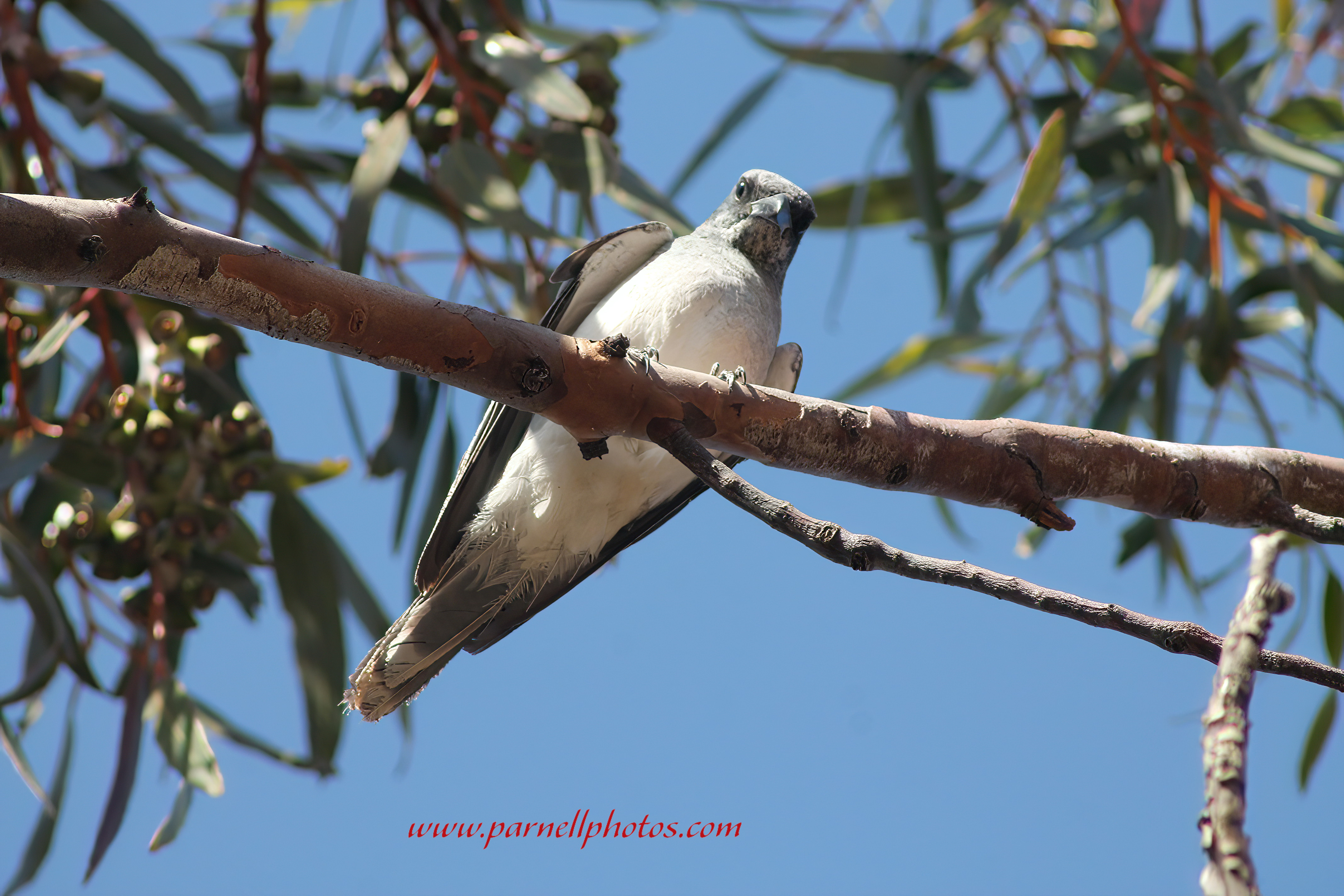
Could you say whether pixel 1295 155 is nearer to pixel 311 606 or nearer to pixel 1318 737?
pixel 1318 737

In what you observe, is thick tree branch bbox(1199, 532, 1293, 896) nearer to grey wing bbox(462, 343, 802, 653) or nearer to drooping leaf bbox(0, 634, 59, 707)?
grey wing bbox(462, 343, 802, 653)

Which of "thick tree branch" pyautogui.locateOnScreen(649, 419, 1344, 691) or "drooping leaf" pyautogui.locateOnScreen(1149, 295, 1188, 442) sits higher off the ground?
"drooping leaf" pyautogui.locateOnScreen(1149, 295, 1188, 442)

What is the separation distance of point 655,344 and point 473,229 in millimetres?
1407

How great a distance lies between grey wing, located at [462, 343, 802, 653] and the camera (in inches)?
106

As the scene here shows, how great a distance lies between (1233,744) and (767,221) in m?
2.19

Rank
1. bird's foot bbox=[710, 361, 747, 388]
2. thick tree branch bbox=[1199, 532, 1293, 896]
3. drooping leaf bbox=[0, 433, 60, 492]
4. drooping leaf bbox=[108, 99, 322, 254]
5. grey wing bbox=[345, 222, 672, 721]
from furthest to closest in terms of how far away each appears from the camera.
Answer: drooping leaf bbox=[108, 99, 322, 254] → drooping leaf bbox=[0, 433, 60, 492] → grey wing bbox=[345, 222, 672, 721] → bird's foot bbox=[710, 361, 747, 388] → thick tree branch bbox=[1199, 532, 1293, 896]

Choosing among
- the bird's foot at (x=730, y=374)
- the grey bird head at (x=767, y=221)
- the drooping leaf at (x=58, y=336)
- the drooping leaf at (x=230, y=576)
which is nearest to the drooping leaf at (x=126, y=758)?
the drooping leaf at (x=230, y=576)

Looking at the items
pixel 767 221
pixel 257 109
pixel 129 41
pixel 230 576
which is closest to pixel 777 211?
pixel 767 221

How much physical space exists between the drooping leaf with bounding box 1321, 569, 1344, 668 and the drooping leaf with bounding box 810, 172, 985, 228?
1.92 m

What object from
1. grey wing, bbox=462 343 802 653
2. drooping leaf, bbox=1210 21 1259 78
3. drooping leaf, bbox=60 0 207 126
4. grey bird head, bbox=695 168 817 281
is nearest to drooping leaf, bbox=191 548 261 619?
grey wing, bbox=462 343 802 653

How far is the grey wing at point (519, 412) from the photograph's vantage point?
2.60 m

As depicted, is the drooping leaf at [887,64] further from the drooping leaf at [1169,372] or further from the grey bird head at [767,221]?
the drooping leaf at [1169,372]

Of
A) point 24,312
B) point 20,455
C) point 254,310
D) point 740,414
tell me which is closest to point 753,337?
point 740,414

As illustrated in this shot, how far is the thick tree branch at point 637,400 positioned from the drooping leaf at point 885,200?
1.96 m
